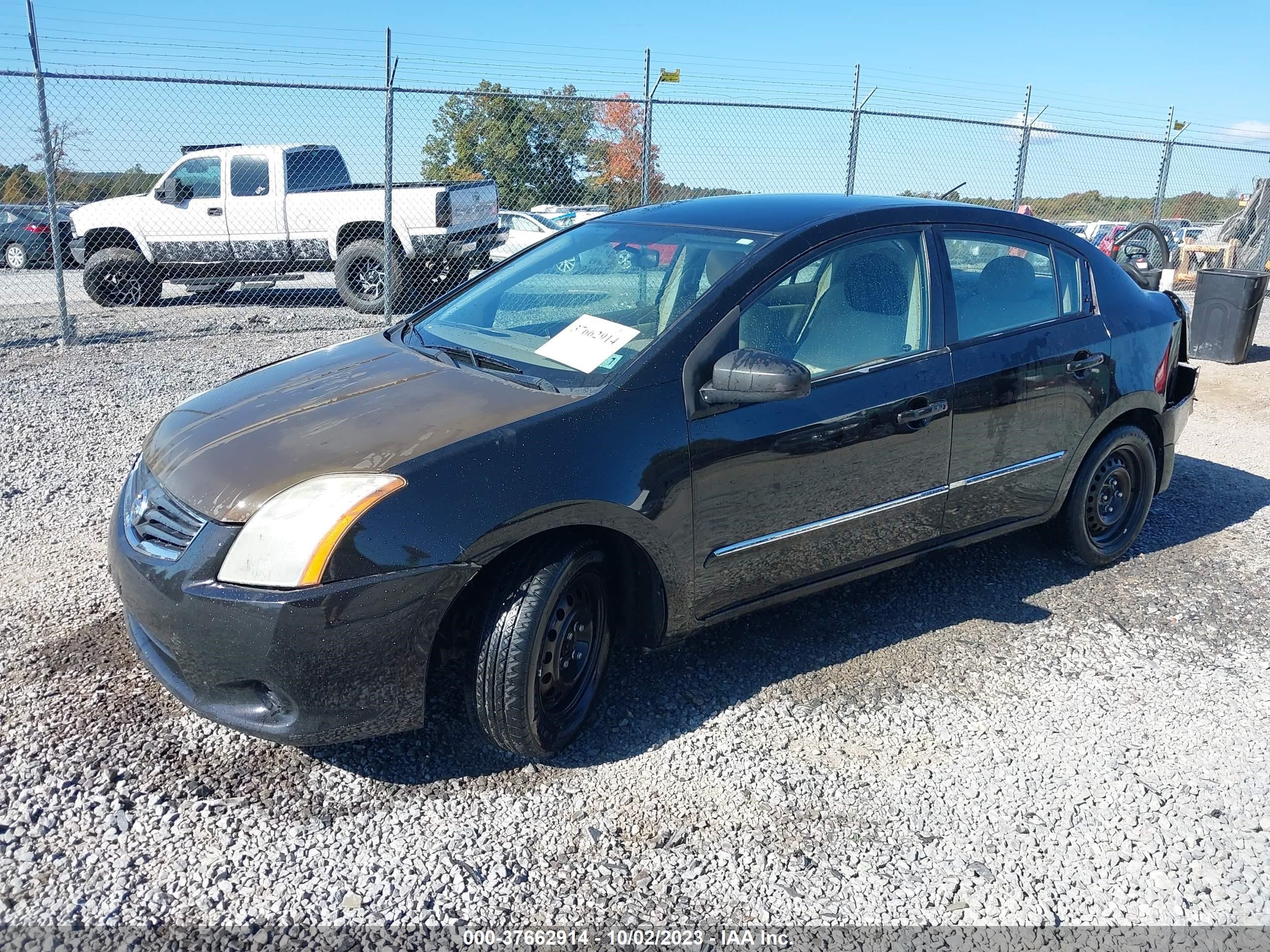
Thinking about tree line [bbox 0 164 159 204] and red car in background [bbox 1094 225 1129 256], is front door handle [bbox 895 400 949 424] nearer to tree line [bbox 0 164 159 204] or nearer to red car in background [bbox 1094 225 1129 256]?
red car in background [bbox 1094 225 1129 256]

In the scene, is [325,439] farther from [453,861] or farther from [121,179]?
[121,179]

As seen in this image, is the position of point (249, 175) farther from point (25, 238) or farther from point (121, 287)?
point (25, 238)

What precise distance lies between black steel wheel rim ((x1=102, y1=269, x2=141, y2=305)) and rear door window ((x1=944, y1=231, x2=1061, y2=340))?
11071 mm

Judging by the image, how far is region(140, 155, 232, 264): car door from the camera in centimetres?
1162

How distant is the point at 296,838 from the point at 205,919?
1.09ft

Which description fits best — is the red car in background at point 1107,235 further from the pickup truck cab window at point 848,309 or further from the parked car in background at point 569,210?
the parked car in background at point 569,210

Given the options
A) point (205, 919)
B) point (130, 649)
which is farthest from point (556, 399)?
point (130, 649)

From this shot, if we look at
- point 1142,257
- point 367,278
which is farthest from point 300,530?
point 1142,257

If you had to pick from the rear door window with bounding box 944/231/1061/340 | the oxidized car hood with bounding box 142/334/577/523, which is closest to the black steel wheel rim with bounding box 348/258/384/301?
the oxidized car hood with bounding box 142/334/577/523

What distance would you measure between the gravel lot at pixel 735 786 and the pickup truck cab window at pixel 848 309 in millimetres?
1164

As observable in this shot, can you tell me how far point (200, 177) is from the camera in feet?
38.7

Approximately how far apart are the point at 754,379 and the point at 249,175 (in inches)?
414

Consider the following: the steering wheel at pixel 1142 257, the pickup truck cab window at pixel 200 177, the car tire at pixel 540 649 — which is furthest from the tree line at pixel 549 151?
the car tire at pixel 540 649

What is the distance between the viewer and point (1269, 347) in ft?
35.7
